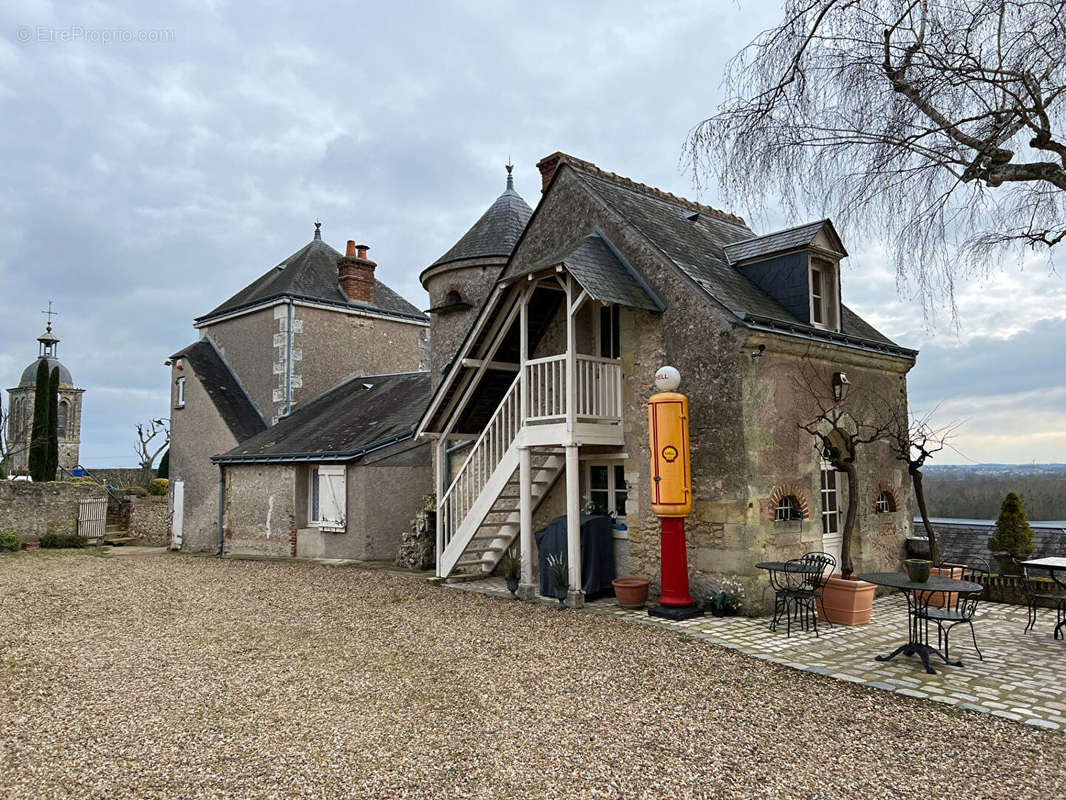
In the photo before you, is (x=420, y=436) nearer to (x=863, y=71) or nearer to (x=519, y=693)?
(x=519, y=693)

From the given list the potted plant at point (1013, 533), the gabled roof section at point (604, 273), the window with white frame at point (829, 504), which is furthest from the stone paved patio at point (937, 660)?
the gabled roof section at point (604, 273)

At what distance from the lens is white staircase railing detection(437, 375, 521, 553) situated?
33.3 feet

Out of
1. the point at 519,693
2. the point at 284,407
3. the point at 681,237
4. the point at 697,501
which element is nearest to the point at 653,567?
the point at 697,501

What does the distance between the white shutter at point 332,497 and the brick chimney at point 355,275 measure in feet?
25.1

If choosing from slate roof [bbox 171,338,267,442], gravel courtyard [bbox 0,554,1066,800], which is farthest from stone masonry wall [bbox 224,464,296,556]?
gravel courtyard [bbox 0,554,1066,800]

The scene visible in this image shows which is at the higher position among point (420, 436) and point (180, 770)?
point (420, 436)

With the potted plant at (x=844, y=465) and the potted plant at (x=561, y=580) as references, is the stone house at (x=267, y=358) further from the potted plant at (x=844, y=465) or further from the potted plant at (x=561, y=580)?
the potted plant at (x=844, y=465)

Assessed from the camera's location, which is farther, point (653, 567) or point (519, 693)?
point (653, 567)

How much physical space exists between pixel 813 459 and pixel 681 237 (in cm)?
389

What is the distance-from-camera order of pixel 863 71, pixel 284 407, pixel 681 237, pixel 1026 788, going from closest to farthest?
pixel 1026 788 → pixel 863 71 → pixel 681 237 → pixel 284 407

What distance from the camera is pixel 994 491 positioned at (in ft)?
68.2

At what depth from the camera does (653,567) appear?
9.22 metres

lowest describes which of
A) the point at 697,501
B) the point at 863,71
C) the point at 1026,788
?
the point at 1026,788

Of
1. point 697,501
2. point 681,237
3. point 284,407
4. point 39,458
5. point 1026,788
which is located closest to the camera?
point 1026,788
